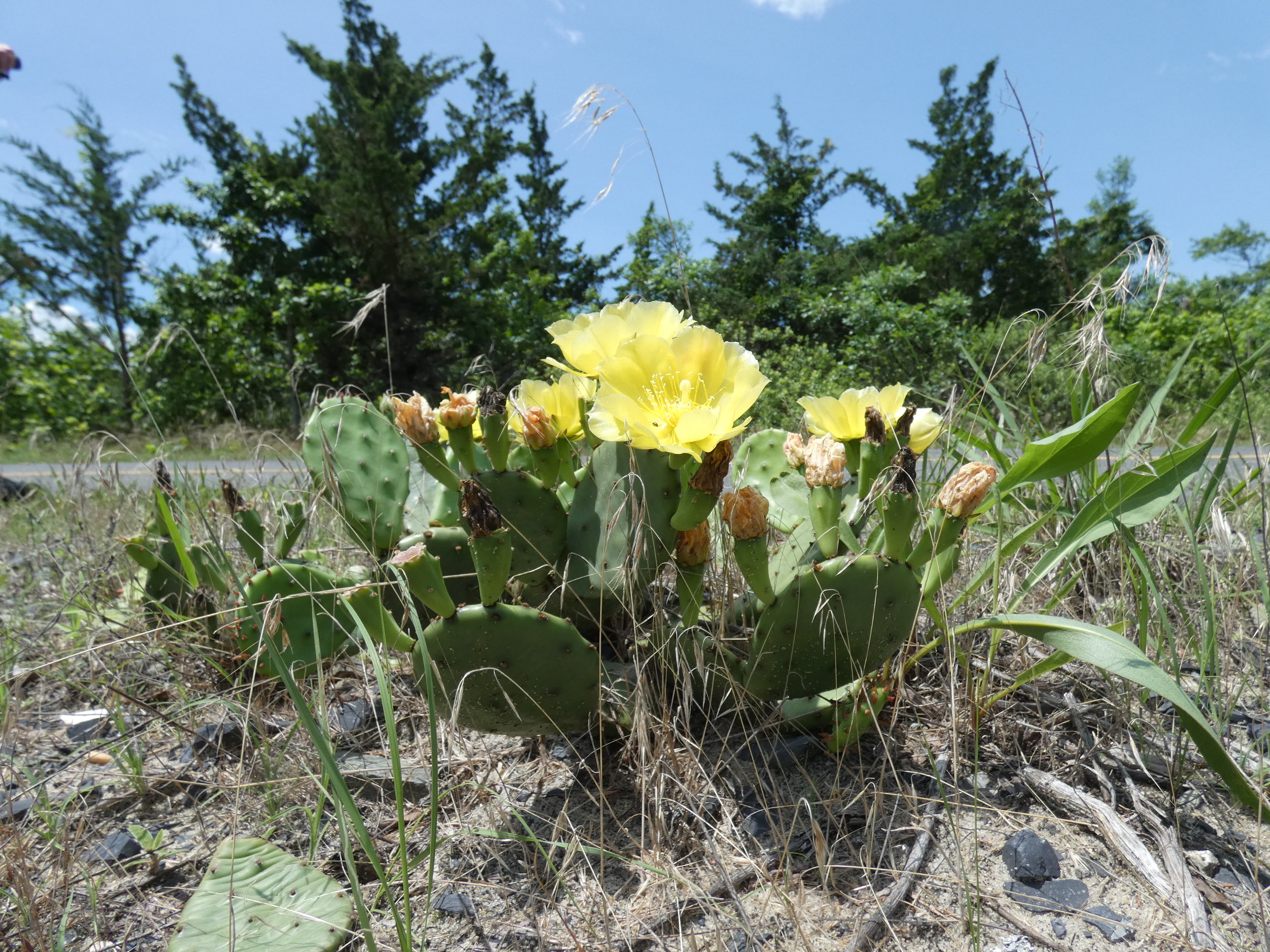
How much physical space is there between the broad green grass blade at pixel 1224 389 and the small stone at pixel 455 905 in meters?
1.10

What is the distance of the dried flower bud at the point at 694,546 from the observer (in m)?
0.97

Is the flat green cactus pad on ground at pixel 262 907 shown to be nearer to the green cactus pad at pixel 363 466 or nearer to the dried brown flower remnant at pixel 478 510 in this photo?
the dried brown flower remnant at pixel 478 510

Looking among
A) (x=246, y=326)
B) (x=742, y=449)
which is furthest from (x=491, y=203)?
(x=742, y=449)

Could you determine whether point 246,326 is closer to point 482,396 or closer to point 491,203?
point 491,203

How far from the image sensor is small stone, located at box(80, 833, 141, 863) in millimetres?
917

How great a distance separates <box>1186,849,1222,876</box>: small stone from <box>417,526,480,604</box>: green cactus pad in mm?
996

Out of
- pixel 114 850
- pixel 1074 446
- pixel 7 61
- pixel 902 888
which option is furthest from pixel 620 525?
pixel 7 61

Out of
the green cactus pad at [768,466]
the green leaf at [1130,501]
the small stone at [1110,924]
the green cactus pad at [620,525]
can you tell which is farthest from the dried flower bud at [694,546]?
the small stone at [1110,924]

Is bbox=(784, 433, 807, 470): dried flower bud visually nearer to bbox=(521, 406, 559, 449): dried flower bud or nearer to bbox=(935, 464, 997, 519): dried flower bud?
bbox=(935, 464, 997, 519): dried flower bud

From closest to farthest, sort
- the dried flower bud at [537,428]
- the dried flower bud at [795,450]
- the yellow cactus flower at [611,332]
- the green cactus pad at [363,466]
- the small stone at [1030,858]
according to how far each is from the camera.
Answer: the small stone at [1030,858] → the yellow cactus flower at [611,332] → the dried flower bud at [537,428] → the dried flower bud at [795,450] → the green cactus pad at [363,466]

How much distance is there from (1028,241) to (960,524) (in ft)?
56.9

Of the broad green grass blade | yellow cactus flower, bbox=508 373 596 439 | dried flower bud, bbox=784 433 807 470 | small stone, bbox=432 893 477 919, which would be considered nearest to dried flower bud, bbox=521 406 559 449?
yellow cactus flower, bbox=508 373 596 439

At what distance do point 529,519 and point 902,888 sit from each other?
2.25 feet

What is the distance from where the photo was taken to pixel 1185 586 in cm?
140
